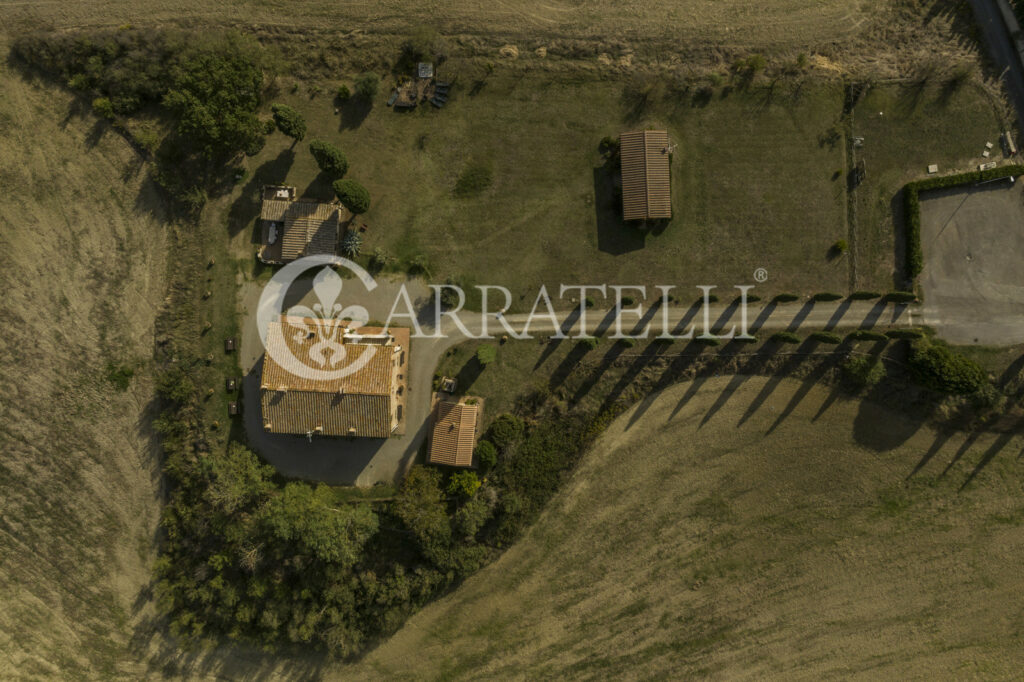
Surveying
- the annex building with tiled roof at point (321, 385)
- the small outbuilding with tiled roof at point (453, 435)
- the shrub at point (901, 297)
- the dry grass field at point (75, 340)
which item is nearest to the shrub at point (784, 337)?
the shrub at point (901, 297)

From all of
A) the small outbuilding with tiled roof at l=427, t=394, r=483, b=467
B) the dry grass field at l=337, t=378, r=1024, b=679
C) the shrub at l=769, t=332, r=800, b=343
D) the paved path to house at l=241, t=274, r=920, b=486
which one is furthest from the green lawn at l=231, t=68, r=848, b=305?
the dry grass field at l=337, t=378, r=1024, b=679

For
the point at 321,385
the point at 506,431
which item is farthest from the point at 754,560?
the point at 321,385

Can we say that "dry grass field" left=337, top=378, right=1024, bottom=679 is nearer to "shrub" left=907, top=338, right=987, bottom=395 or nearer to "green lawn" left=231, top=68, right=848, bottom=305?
"shrub" left=907, top=338, right=987, bottom=395

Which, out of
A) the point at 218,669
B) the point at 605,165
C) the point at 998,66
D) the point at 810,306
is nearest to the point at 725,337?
the point at 810,306

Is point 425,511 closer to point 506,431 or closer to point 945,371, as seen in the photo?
point 506,431

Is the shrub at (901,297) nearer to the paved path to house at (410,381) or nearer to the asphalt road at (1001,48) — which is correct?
the paved path to house at (410,381)

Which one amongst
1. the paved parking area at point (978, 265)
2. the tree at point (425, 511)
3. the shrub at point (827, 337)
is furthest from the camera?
the paved parking area at point (978, 265)

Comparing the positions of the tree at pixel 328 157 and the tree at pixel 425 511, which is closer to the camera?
the tree at pixel 328 157

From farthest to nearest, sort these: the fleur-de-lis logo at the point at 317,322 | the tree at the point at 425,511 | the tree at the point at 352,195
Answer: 1. the tree at the point at 425,511
2. the tree at the point at 352,195
3. the fleur-de-lis logo at the point at 317,322
